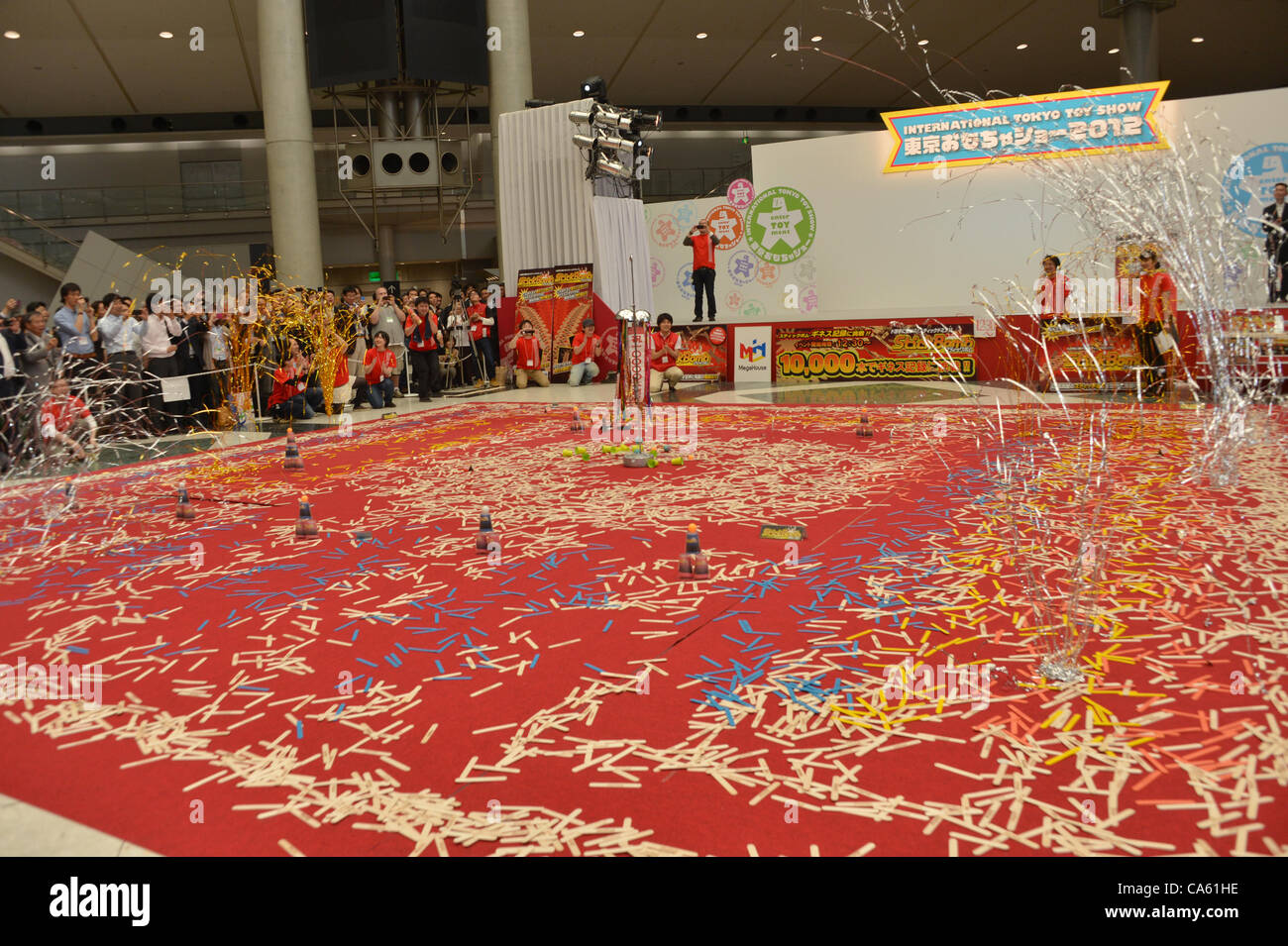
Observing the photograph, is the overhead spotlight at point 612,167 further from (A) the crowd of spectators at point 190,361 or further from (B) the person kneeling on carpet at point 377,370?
(B) the person kneeling on carpet at point 377,370

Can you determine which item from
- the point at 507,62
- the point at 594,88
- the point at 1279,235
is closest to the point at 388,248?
the point at 507,62

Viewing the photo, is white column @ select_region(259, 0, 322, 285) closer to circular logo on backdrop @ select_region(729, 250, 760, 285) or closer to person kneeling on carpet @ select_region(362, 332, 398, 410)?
person kneeling on carpet @ select_region(362, 332, 398, 410)

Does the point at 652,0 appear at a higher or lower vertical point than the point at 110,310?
higher

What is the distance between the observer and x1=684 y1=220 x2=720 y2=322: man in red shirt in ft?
45.1

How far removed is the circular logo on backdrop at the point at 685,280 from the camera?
14898mm

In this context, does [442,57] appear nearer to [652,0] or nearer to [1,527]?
[652,0]

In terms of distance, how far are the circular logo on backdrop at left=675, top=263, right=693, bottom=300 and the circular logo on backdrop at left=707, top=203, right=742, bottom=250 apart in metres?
0.64

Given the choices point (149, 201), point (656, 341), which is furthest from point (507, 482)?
point (149, 201)

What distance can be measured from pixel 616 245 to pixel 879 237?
4494 mm

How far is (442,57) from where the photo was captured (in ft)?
46.5

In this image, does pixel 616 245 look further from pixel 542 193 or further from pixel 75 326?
pixel 75 326

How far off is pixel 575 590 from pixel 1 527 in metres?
3.22

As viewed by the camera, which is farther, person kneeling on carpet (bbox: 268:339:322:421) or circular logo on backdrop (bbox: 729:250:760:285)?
circular logo on backdrop (bbox: 729:250:760:285)
